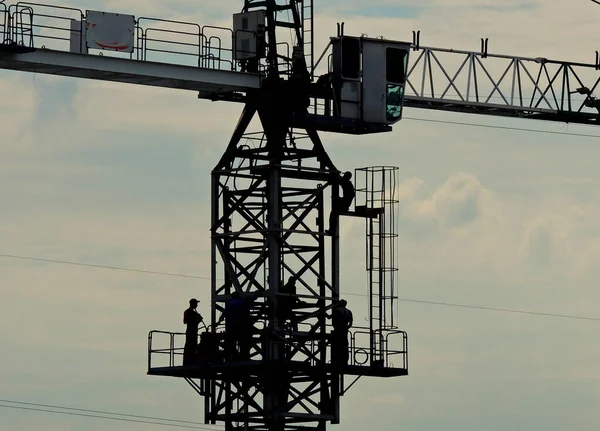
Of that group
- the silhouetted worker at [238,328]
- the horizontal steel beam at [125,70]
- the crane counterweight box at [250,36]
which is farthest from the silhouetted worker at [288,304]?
the crane counterweight box at [250,36]

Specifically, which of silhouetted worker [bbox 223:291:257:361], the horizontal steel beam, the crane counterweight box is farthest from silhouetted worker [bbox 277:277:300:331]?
the crane counterweight box

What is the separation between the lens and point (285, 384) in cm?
9031

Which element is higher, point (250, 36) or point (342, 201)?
point (250, 36)

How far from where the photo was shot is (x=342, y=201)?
92.4m

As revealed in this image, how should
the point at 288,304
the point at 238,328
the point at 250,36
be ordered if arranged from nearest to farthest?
the point at 238,328, the point at 288,304, the point at 250,36

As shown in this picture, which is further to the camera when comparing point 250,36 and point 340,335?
point 250,36

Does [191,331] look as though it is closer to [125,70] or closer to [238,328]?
[238,328]

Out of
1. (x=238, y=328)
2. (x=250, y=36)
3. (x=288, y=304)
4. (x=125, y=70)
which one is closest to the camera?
(x=125, y=70)

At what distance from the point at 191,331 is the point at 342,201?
851 cm

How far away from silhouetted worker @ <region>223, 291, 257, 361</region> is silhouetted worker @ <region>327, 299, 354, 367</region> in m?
3.51

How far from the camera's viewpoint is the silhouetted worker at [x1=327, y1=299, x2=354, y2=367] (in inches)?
3548

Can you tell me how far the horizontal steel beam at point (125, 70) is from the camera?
284ft

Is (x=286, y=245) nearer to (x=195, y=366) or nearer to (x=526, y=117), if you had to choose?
(x=195, y=366)

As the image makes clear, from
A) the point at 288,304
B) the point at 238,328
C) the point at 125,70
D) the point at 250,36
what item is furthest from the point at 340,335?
the point at 125,70
